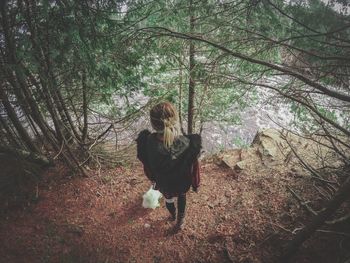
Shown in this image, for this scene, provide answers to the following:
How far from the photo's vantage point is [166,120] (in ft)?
11.4

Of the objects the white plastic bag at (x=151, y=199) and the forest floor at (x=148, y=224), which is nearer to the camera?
the forest floor at (x=148, y=224)

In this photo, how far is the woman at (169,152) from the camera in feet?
11.5

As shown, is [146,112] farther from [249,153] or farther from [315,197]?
[315,197]

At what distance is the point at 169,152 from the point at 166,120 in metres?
0.46

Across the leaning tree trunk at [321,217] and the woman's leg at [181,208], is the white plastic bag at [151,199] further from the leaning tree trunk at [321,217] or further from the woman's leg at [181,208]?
the leaning tree trunk at [321,217]

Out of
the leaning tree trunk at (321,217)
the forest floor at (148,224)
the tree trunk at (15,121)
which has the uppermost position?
the tree trunk at (15,121)

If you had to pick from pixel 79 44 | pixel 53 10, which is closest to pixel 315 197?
pixel 79 44

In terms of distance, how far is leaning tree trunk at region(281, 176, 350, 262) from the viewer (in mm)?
2887

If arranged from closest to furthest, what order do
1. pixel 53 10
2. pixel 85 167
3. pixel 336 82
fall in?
pixel 53 10, pixel 336 82, pixel 85 167

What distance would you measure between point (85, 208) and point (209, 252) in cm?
254

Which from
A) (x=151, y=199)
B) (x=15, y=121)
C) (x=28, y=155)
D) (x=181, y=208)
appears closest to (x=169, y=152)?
(x=181, y=208)

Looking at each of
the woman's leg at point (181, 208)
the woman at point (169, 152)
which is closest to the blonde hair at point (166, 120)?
the woman at point (169, 152)

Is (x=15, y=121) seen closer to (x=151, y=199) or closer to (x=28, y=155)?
(x=28, y=155)

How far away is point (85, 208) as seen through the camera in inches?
207
